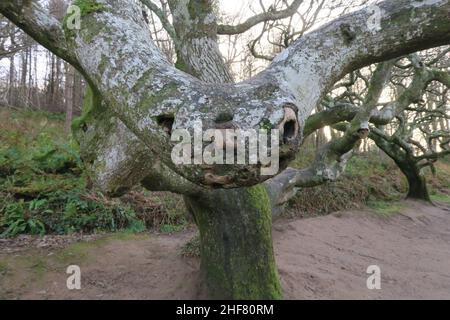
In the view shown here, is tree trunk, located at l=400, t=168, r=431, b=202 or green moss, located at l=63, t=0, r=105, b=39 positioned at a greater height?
green moss, located at l=63, t=0, r=105, b=39

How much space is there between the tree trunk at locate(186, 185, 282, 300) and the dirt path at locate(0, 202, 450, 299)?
2.19ft

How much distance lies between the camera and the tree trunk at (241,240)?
3.26 m

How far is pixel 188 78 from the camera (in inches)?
68.6

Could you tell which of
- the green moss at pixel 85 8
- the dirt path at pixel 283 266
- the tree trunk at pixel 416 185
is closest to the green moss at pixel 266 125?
the green moss at pixel 85 8

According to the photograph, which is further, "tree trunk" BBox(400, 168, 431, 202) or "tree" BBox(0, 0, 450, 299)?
"tree trunk" BBox(400, 168, 431, 202)

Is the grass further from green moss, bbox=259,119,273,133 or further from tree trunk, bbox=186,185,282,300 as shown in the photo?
green moss, bbox=259,119,273,133

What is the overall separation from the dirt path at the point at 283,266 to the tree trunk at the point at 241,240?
668 millimetres

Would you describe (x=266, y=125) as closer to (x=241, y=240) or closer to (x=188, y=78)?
(x=188, y=78)

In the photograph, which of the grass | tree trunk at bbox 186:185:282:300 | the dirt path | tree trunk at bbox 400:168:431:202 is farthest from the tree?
tree trunk at bbox 400:168:431:202

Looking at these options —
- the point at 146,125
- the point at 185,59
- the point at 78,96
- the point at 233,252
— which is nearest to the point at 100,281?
the point at 233,252

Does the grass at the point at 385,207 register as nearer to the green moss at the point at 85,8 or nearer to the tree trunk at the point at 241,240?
the tree trunk at the point at 241,240

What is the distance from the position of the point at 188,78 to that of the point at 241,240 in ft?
6.56

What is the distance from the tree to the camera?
1.60 m

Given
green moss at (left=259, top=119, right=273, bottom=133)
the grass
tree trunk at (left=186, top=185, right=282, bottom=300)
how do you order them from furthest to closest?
the grass → tree trunk at (left=186, top=185, right=282, bottom=300) → green moss at (left=259, top=119, right=273, bottom=133)
